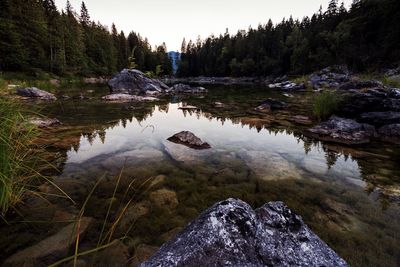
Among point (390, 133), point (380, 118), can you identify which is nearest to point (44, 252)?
point (390, 133)

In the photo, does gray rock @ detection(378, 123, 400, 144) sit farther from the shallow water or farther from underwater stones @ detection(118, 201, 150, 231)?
underwater stones @ detection(118, 201, 150, 231)

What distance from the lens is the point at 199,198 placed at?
3.44 m

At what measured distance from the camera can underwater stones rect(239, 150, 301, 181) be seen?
14.1 feet

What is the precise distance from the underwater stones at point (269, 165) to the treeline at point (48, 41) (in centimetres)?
2584

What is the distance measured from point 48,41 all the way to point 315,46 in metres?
54.0

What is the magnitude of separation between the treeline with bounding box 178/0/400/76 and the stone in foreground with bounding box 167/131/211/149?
38.3m

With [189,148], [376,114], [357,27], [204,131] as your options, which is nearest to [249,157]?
[189,148]

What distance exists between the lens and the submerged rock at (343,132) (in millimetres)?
6662

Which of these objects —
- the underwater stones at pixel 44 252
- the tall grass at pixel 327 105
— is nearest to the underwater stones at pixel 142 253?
the underwater stones at pixel 44 252

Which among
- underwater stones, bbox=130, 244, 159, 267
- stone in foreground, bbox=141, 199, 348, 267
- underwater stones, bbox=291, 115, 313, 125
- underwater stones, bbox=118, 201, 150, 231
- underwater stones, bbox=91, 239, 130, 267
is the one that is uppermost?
stone in foreground, bbox=141, 199, 348, 267

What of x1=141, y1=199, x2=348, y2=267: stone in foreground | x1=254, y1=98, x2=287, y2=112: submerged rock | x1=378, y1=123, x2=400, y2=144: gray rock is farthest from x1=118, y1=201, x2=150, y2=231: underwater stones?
x1=254, y1=98, x2=287, y2=112: submerged rock

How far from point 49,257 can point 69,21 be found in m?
54.1

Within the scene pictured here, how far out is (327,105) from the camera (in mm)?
9109

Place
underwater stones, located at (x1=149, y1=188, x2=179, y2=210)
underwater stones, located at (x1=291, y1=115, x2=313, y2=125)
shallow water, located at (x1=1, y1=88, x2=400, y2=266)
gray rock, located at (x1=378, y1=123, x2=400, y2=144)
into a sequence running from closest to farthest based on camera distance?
shallow water, located at (x1=1, y1=88, x2=400, y2=266) → underwater stones, located at (x1=149, y1=188, x2=179, y2=210) → gray rock, located at (x1=378, y1=123, x2=400, y2=144) → underwater stones, located at (x1=291, y1=115, x2=313, y2=125)
